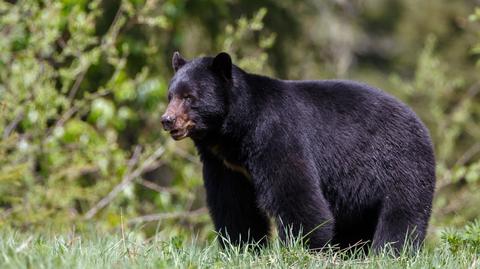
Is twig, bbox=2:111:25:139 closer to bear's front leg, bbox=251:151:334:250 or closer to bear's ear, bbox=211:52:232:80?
bear's ear, bbox=211:52:232:80

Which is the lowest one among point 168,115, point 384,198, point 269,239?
point 269,239

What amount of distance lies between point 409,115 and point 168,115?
69.8 inches

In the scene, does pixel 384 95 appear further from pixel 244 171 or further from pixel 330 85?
pixel 244 171

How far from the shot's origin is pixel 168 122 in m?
5.49

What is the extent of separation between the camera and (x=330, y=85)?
6.11 meters

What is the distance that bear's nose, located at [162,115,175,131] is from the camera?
5484 millimetres

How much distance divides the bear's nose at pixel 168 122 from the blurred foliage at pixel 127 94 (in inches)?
37.6

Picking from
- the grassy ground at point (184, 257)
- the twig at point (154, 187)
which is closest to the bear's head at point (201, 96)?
the grassy ground at point (184, 257)

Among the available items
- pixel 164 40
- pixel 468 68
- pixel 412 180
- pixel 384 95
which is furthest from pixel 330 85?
pixel 468 68

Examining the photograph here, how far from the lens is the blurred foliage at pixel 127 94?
817 cm

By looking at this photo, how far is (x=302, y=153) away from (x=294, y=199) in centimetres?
34

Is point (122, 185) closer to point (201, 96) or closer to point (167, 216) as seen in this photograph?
point (167, 216)

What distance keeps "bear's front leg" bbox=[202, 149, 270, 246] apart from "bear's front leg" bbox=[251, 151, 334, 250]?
13.5 inches

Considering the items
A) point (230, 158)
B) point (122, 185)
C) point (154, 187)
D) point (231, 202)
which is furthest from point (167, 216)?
point (230, 158)
